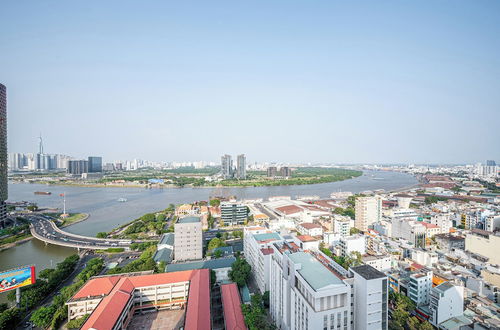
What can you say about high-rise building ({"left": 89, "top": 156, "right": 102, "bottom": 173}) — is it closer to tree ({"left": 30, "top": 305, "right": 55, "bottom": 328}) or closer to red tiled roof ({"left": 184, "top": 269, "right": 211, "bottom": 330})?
tree ({"left": 30, "top": 305, "right": 55, "bottom": 328})

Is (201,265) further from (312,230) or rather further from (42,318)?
(312,230)

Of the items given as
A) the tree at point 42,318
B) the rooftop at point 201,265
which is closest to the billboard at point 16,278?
the tree at point 42,318

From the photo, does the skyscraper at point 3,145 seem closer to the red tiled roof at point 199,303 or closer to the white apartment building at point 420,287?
the red tiled roof at point 199,303

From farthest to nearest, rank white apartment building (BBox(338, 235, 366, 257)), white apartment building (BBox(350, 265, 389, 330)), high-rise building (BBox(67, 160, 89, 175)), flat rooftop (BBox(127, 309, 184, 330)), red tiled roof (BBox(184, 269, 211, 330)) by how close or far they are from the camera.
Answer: high-rise building (BBox(67, 160, 89, 175)), white apartment building (BBox(338, 235, 366, 257)), flat rooftop (BBox(127, 309, 184, 330)), red tiled roof (BBox(184, 269, 211, 330)), white apartment building (BBox(350, 265, 389, 330))

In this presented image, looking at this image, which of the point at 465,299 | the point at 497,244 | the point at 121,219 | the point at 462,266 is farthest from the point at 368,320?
the point at 121,219

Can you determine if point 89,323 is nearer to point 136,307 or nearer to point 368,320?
point 136,307

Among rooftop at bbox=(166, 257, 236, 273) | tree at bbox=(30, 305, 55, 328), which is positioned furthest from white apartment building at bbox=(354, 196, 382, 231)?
tree at bbox=(30, 305, 55, 328)

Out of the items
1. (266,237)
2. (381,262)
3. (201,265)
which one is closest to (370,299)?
(266,237)
